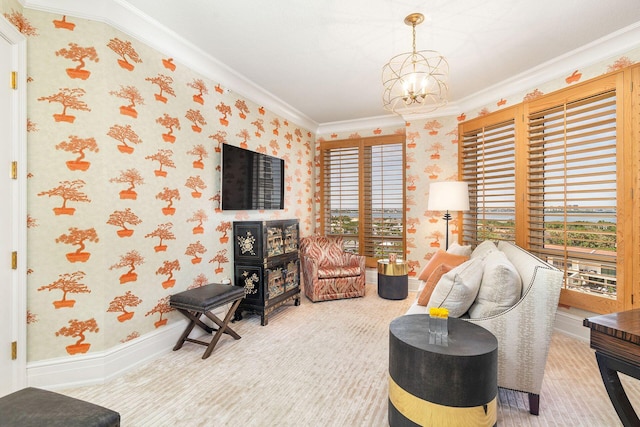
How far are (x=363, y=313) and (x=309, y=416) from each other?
1.89m

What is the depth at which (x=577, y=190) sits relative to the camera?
2.89 meters

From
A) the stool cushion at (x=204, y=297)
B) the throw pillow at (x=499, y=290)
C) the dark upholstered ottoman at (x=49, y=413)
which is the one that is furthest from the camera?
the stool cushion at (x=204, y=297)

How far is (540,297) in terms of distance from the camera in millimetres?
1708

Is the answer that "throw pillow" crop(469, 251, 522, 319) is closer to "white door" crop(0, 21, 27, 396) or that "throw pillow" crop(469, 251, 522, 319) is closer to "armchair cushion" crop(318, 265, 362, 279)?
"armchair cushion" crop(318, 265, 362, 279)

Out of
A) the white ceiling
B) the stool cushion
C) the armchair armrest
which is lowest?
the stool cushion

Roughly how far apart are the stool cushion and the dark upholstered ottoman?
1.29 m

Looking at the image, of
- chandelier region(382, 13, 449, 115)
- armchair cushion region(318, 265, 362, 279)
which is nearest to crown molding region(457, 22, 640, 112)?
chandelier region(382, 13, 449, 115)

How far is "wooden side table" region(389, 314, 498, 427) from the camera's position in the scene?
1.41 meters

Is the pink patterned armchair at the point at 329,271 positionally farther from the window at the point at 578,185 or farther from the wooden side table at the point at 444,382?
the wooden side table at the point at 444,382

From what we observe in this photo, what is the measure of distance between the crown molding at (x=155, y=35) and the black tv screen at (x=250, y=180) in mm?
757

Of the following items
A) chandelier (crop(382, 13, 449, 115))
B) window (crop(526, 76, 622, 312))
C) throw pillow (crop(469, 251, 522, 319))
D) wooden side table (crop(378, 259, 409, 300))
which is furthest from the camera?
wooden side table (crop(378, 259, 409, 300))

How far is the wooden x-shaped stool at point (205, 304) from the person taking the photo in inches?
99.7

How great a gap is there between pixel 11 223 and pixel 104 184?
56 cm

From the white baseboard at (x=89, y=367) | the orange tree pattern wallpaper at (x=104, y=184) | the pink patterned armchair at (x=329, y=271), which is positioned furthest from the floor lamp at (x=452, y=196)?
the white baseboard at (x=89, y=367)
